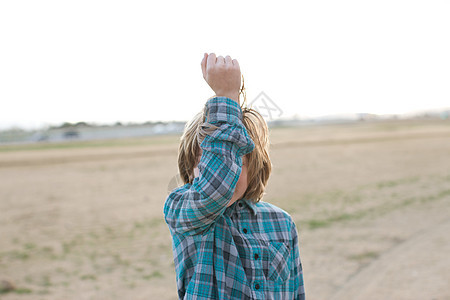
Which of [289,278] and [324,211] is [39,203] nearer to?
[324,211]

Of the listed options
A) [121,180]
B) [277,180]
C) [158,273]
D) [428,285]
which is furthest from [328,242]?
[121,180]

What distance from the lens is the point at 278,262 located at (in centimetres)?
140

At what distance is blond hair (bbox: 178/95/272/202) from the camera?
1360 mm

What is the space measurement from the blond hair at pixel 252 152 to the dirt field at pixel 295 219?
0.68 meters

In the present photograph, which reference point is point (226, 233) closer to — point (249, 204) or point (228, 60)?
point (249, 204)

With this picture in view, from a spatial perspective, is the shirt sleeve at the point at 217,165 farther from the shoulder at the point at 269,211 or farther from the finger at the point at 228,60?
the shoulder at the point at 269,211

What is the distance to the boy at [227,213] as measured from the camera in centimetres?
118

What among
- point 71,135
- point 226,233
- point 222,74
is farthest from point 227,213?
point 71,135

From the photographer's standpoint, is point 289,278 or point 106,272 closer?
point 289,278

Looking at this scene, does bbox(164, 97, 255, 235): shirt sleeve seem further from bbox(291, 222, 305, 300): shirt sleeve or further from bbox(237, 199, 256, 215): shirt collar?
bbox(291, 222, 305, 300): shirt sleeve

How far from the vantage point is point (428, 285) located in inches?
151

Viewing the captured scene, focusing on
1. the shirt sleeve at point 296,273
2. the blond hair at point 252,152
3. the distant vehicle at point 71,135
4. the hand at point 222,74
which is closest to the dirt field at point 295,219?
the blond hair at point 252,152

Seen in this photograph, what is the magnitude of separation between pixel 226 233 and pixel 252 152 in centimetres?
28

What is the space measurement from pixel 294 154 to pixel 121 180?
9.34m
